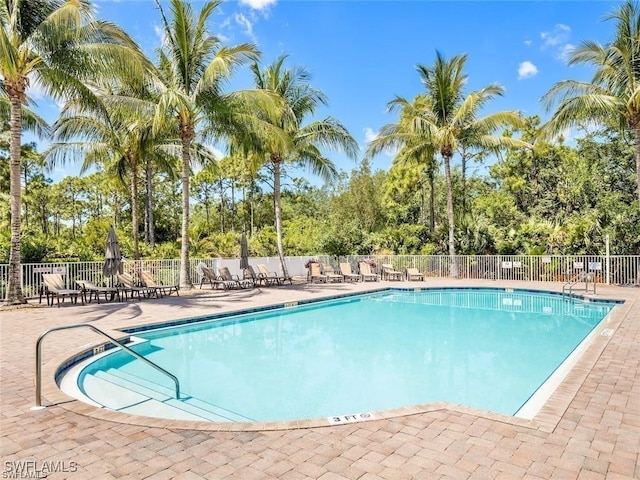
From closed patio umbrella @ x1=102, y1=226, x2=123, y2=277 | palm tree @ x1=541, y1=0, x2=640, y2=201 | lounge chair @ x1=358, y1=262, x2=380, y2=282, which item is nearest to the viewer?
closed patio umbrella @ x1=102, y1=226, x2=123, y2=277

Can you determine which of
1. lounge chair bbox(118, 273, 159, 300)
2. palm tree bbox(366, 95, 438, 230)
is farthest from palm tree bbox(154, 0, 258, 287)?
palm tree bbox(366, 95, 438, 230)

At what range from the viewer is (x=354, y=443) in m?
3.54

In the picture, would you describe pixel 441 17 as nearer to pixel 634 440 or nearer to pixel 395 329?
pixel 395 329

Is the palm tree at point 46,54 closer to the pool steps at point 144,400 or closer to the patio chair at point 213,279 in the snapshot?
the patio chair at point 213,279

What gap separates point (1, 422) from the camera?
402cm

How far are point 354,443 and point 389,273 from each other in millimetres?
16358

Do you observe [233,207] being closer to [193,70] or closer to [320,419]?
[193,70]

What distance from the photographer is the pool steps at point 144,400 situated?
5125 mm

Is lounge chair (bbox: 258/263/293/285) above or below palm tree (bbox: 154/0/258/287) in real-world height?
below

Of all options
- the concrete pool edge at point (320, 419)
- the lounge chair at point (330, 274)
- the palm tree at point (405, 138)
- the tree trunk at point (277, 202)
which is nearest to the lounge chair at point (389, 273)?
the lounge chair at point (330, 274)

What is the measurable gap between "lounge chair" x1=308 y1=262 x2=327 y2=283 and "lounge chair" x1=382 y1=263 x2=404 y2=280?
2.90 meters

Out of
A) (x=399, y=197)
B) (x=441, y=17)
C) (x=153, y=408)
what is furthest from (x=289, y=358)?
(x=399, y=197)

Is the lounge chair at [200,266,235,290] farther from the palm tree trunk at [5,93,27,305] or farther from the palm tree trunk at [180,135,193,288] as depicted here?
the palm tree trunk at [5,93,27,305]

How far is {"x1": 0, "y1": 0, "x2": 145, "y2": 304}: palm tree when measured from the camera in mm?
10750
